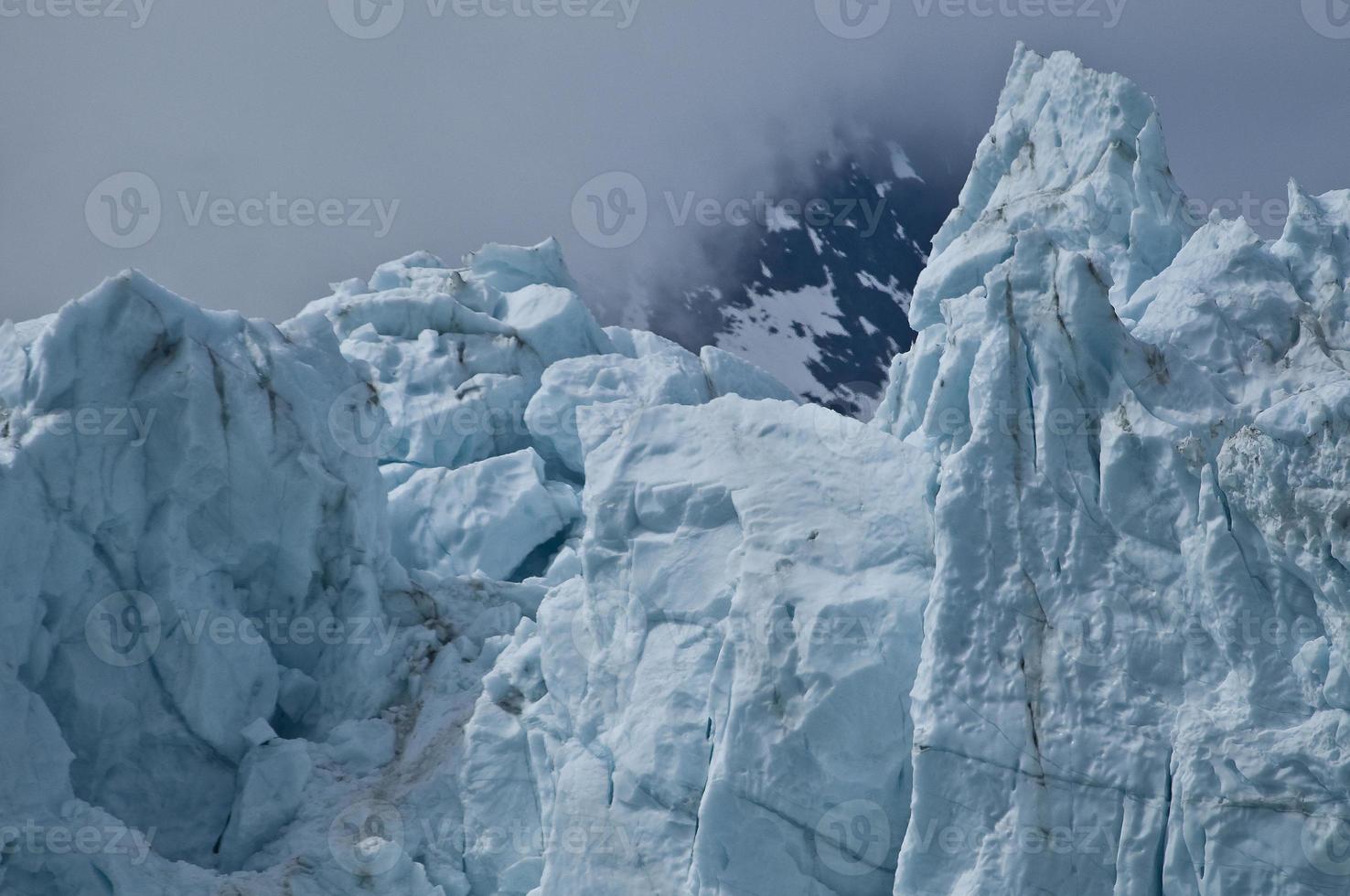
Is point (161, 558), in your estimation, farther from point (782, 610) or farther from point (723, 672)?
point (782, 610)

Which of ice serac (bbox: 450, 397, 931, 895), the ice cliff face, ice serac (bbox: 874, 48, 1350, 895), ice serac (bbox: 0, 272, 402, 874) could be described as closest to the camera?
ice serac (bbox: 874, 48, 1350, 895)

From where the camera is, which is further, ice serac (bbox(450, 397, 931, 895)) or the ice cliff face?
ice serac (bbox(450, 397, 931, 895))

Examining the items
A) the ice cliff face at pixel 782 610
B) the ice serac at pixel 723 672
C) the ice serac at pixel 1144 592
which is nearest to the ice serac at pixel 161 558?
the ice cliff face at pixel 782 610

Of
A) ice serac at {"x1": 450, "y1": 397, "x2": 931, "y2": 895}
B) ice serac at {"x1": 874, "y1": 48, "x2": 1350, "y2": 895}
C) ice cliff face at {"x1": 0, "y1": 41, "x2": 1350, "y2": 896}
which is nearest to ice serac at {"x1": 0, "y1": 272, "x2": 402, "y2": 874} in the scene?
ice cliff face at {"x1": 0, "y1": 41, "x2": 1350, "y2": 896}

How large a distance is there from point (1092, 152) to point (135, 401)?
1097 centimetres

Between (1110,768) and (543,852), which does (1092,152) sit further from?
(543,852)

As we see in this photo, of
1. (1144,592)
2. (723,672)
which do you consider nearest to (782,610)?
(723,672)

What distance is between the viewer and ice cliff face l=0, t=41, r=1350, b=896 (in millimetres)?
8719

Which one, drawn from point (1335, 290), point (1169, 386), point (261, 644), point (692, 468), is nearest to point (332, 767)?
point (261, 644)

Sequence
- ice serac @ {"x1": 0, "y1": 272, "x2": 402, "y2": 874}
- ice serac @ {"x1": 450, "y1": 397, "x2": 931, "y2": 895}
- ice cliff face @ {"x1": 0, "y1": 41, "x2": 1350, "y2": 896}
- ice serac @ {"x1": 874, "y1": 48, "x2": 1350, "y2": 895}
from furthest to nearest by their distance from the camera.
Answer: ice serac @ {"x1": 0, "y1": 272, "x2": 402, "y2": 874} → ice serac @ {"x1": 450, "y1": 397, "x2": 931, "y2": 895} → ice cliff face @ {"x1": 0, "y1": 41, "x2": 1350, "y2": 896} → ice serac @ {"x1": 874, "y1": 48, "x2": 1350, "y2": 895}

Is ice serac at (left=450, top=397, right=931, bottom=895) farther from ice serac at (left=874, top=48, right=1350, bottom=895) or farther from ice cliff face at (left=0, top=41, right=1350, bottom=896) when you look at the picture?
ice serac at (left=874, top=48, right=1350, bottom=895)

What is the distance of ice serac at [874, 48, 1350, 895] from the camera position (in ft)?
27.3

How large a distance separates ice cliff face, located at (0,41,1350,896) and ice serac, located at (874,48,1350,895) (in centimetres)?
3

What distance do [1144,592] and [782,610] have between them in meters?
2.80
